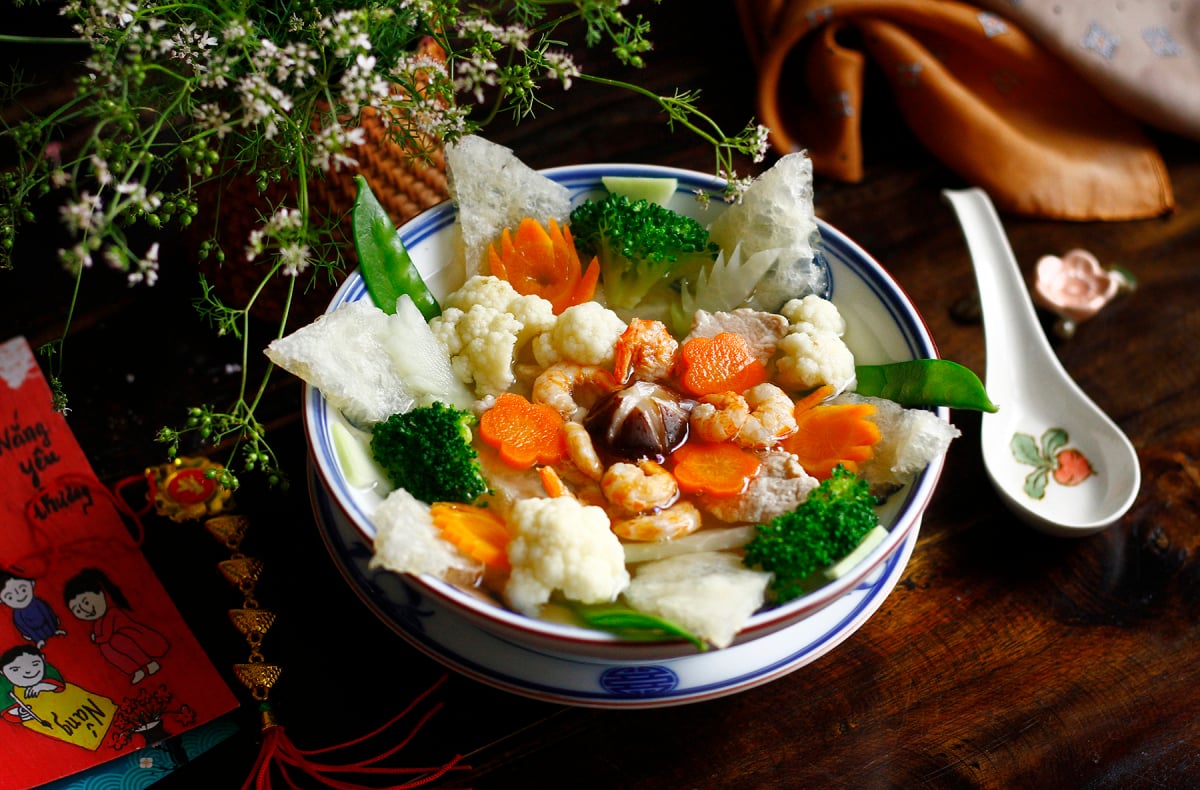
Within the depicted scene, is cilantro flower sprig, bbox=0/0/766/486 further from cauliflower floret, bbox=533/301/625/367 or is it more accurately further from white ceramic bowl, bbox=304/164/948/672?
cauliflower floret, bbox=533/301/625/367

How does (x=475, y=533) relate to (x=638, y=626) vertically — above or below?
above

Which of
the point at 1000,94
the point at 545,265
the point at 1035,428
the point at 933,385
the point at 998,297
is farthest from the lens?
the point at 1000,94

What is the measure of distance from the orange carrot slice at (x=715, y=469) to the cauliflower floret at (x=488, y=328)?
418mm

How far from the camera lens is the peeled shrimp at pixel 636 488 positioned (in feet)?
6.26

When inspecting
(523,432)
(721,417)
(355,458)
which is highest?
(355,458)

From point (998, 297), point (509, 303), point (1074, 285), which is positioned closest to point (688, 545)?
point (509, 303)

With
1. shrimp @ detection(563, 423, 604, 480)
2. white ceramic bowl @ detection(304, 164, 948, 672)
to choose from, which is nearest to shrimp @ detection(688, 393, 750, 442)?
shrimp @ detection(563, 423, 604, 480)

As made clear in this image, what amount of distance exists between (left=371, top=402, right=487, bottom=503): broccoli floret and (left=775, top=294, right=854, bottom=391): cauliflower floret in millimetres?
708

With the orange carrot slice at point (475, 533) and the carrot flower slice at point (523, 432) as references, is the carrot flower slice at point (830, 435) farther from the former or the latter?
the orange carrot slice at point (475, 533)

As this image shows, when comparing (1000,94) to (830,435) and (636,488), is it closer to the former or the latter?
(830,435)

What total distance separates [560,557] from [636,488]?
0.28m

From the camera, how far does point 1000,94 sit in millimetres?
3154

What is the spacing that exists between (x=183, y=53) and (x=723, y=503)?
1345 millimetres

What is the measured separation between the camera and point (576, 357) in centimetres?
209
